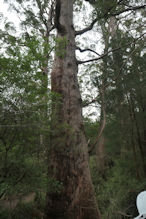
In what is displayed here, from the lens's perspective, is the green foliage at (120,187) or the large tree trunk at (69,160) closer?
the large tree trunk at (69,160)

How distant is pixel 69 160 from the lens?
200cm

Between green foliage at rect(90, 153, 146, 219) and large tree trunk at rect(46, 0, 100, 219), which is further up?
large tree trunk at rect(46, 0, 100, 219)

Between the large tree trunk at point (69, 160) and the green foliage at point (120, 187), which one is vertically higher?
the large tree trunk at point (69, 160)

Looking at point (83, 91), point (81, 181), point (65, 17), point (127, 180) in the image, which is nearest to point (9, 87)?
point (81, 181)

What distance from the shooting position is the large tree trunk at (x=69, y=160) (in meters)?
1.79

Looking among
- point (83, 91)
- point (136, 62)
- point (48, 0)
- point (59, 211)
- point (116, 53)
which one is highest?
point (48, 0)

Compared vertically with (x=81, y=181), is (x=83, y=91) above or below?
above

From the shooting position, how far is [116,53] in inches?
197

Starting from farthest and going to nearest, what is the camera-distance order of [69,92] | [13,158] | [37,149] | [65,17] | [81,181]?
[65,17] → [69,92] → [81,181] → [37,149] → [13,158]

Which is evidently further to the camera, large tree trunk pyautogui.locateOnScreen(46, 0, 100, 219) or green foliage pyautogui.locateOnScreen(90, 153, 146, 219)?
green foliage pyautogui.locateOnScreen(90, 153, 146, 219)

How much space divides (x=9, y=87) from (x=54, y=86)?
104cm

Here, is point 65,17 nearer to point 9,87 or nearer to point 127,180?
point 9,87

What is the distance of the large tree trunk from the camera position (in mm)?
1785

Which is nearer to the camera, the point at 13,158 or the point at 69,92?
the point at 13,158
